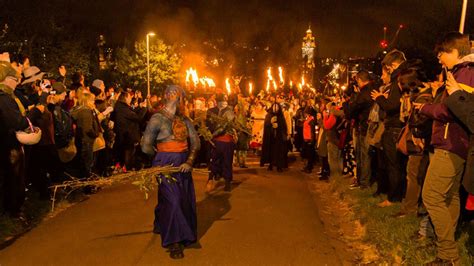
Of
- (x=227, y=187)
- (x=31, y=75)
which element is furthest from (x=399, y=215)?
(x=31, y=75)

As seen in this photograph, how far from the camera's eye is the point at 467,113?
458cm

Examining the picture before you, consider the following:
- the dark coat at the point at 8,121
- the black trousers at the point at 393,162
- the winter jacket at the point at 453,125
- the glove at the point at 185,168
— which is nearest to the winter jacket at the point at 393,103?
the black trousers at the point at 393,162

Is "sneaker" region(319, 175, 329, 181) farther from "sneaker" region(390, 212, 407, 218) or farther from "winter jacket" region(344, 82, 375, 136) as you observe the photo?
"sneaker" region(390, 212, 407, 218)

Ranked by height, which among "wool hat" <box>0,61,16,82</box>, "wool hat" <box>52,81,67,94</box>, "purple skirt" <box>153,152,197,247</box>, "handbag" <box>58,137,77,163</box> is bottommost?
"purple skirt" <box>153,152,197,247</box>

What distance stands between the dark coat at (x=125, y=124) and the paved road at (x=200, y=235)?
2561mm

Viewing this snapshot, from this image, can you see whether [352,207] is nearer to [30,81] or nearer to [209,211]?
[209,211]

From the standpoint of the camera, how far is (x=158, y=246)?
252 inches

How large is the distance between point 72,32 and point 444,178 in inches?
1597

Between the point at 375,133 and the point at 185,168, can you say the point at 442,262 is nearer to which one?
the point at 185,168

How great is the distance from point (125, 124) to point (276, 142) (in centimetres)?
436

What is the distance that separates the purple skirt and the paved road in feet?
0.80

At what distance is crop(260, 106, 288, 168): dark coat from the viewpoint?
555 inches

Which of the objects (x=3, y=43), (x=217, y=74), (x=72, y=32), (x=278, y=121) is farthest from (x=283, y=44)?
(x=278, y=121)

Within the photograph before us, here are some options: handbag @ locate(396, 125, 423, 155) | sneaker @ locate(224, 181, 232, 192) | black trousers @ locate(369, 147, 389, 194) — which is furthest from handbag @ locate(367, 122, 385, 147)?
sneaker @ locate(224, 181, 232, 192)
